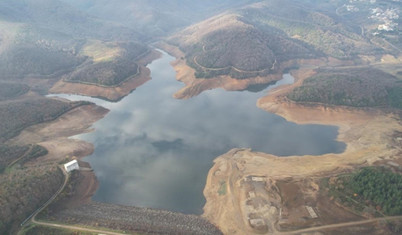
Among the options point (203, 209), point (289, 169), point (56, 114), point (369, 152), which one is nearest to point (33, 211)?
point (203, 209)

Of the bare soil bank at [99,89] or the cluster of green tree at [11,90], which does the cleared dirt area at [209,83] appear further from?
the cluster of green tree at [11,90]

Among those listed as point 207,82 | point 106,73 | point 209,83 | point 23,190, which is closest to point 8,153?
point 23,190

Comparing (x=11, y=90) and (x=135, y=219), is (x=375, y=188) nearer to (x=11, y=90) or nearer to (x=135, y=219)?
(x=135, y=219)

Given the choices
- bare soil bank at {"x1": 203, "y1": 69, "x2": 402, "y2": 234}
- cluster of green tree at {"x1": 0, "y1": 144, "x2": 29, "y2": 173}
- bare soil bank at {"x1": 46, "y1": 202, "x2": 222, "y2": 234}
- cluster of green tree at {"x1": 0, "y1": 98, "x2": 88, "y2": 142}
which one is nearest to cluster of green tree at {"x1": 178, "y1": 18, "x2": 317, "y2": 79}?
bare soil bank at {"x1": 203, "y1": 69, "x2": 402, "y2": 234}

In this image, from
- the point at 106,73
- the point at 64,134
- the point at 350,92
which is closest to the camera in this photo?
the point at 64,134

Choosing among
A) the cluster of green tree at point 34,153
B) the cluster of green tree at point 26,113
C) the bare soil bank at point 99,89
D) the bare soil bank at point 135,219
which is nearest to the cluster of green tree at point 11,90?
the bare soil bank at point 99,89

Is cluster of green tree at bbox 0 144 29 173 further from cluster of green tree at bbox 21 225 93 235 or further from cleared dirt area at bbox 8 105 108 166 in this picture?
cluster of green tree at bbox 21 225 93 235

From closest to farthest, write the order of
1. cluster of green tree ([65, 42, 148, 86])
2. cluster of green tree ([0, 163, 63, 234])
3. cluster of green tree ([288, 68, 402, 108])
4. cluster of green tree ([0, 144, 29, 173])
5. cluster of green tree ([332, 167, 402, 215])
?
1. cluster of green tree ([0, 163, 63, 234])
2. cluster of green tree ([332, 167, 402, 215])
3. cluster of green tree ([0, 144, 29, 173])
4. cluster of green tree ([288, 68, 402, 108])
5. cluster of green tree ([65, 42, 148, 86])
